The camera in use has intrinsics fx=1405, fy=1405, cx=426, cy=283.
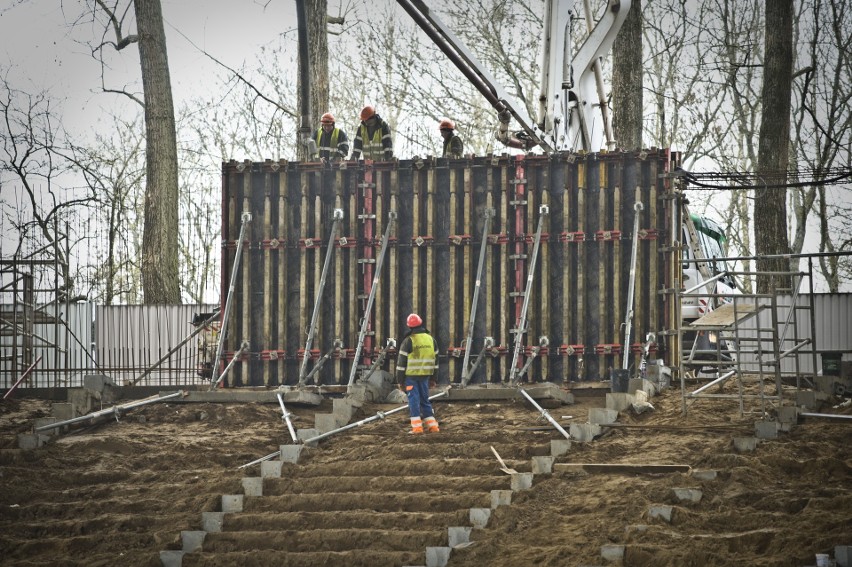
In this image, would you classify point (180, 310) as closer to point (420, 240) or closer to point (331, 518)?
point (420, 240)

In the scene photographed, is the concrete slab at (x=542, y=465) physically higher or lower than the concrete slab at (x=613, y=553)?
higher

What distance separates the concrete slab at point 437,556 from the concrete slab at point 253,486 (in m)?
2.88

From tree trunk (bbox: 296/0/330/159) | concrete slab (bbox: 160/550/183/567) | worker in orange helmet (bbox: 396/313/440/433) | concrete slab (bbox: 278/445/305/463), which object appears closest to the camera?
concrete slab (bbox: 160/550/183/567)

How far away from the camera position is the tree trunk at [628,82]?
26922 mm

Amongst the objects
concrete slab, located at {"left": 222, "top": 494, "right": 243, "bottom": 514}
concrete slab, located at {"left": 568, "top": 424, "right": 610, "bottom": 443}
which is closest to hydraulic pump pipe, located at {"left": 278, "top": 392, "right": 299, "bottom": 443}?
Result: concrete slab, located at {"left": 222, "top": 494, "right": 243, "bottom": 514}

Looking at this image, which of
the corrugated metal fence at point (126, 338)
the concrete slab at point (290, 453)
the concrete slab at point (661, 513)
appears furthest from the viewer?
the corrugated metal fence at point (126, 338)

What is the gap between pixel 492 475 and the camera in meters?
16.1

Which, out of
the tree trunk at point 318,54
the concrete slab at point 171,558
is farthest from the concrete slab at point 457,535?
the tree trunk at point 318,54

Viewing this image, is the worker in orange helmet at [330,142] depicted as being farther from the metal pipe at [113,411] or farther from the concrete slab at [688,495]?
the concrete slab at [688,495]

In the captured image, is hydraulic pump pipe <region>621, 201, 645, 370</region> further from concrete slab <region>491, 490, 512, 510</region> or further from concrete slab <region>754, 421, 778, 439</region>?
concrete slab <region>491, 490, 512, 510</region>

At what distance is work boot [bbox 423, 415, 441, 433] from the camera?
17938mm

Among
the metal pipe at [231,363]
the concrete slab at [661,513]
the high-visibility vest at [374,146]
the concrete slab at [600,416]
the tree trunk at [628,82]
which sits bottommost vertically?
the concrete slab at [661,513]

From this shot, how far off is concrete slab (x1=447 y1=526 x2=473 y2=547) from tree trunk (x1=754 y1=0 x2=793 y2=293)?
1226cm

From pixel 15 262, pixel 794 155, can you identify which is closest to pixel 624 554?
pixel 15 262
